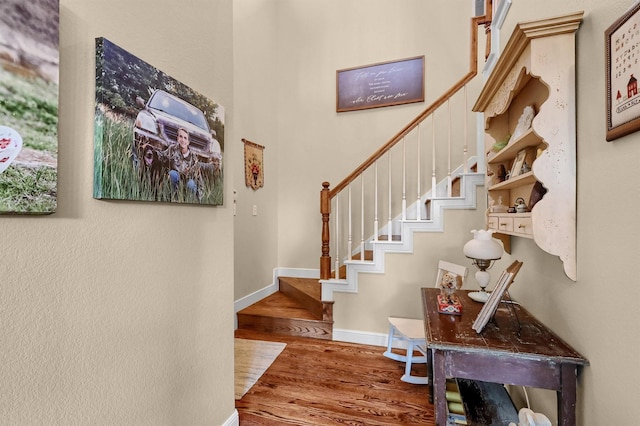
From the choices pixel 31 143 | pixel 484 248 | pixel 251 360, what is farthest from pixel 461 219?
pixel 31 143

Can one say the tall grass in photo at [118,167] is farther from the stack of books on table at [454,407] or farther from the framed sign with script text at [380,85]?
the framed sign with script text at [380,85]

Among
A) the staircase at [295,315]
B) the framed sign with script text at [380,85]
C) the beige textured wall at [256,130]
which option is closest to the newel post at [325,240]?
the staircase at [295,315]

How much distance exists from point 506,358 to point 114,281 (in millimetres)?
1414

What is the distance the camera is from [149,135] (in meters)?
1.14

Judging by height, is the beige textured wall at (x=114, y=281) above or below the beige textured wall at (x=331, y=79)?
below

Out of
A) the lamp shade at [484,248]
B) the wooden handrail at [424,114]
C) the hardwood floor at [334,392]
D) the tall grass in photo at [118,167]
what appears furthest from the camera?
the wooden handrail at [424,114]

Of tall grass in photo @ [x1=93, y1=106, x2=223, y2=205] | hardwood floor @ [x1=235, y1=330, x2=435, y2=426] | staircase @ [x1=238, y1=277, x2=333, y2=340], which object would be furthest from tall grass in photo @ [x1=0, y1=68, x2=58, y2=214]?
staircase @ [x1=238, y1=277, x2=333, y2=340]

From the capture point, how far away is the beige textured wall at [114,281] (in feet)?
2.73

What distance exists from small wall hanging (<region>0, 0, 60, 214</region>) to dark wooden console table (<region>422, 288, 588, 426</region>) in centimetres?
135

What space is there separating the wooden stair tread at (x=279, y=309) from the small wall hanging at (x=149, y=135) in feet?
6.19

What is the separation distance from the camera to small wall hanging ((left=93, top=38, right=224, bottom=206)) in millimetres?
980

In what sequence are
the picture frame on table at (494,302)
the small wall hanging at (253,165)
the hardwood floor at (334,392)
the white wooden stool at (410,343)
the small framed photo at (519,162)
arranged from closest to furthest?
the picture frame on table at (494,302)
the small framed photo at (519,162)
the hardwood floor at (334,392)
the white wooden stool at (410,343)
the small wall hanging at (253,165)

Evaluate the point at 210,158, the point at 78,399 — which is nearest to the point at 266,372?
the point at 78,399

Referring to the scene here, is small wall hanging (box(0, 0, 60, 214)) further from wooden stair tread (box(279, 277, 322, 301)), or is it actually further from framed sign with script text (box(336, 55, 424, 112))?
framed sign with script text (box(336, 55, 424, 112))
